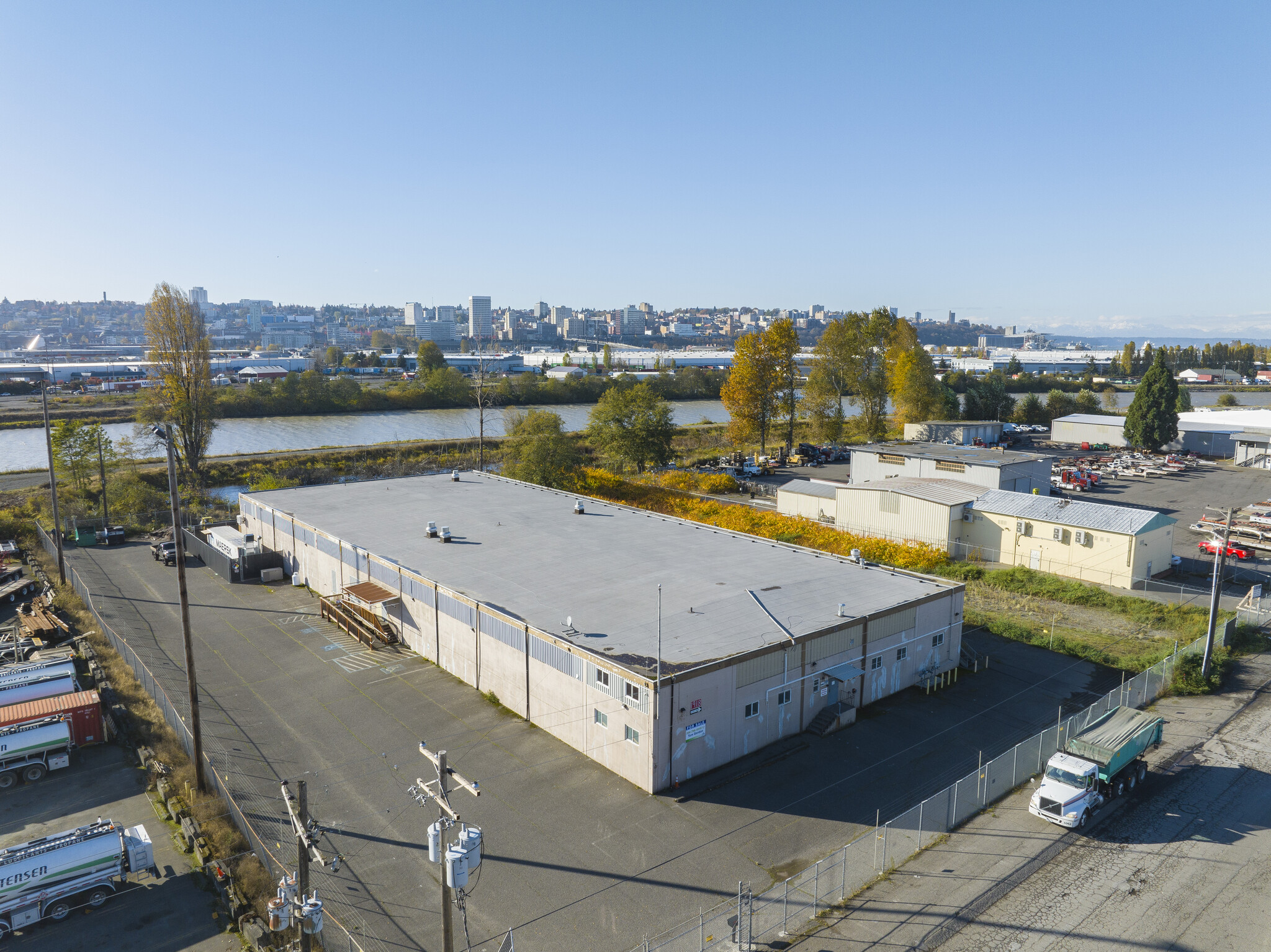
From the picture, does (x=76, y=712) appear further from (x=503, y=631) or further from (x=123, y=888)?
(x=503, y=631)

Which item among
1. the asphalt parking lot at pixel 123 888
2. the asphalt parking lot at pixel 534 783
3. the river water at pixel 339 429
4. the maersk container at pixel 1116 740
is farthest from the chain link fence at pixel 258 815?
the river water at pixel 339 429

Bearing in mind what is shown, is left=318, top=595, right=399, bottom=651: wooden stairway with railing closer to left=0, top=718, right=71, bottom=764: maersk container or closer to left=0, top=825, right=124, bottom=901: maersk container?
left=0, top=718, right=71, bottom=764: maersk container

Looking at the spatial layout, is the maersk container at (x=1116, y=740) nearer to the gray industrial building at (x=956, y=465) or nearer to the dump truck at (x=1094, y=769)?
the dump truck at (x=1094, y=769)

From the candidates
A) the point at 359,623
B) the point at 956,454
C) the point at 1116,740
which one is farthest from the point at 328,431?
the point at 1116,740

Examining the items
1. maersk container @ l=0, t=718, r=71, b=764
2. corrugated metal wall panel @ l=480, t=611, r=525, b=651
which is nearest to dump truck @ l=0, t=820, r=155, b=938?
maersk container @ l=0, t=718, r=71, b=764

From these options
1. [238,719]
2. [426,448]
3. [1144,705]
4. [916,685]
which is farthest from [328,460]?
[1144,705]
